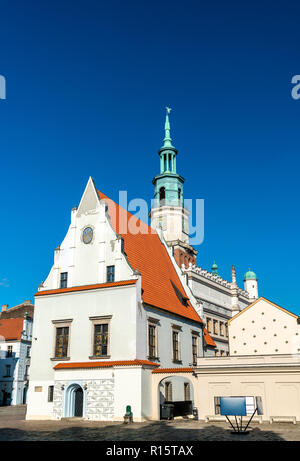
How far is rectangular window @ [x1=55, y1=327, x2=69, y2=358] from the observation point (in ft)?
103

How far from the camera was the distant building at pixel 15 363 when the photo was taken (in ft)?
184

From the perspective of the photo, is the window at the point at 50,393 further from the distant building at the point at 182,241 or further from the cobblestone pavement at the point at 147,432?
the distant building at the point at 182,241

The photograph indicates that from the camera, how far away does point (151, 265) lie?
3628 cm

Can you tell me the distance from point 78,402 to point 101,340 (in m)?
4.31

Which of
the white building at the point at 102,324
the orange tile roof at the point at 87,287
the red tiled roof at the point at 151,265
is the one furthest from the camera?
the red tiled roof at the point at 151,265

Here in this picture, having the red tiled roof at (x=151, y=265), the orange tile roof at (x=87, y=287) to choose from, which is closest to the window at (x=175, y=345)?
the red tiled roof at (x=151, y=265)

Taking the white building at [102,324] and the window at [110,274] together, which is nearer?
the white building at [102,324]

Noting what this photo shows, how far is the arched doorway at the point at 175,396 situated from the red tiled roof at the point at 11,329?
104 ft

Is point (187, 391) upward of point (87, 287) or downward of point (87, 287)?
downward

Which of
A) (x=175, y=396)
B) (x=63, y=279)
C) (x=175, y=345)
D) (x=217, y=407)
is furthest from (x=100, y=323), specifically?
(x=217, y=407)

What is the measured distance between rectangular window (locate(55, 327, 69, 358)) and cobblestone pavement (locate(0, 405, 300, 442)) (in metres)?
5.86

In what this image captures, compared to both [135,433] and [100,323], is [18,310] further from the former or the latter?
[135,433]
